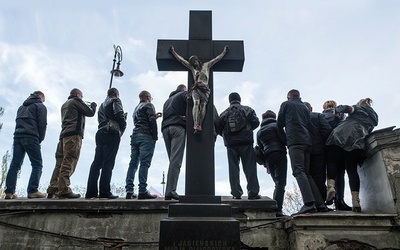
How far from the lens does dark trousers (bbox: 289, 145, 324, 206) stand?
5068mm

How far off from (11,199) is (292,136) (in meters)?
4.65

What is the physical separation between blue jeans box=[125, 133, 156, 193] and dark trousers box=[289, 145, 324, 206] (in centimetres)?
244

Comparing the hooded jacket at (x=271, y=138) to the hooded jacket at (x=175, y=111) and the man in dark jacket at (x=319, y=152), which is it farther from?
the hooded jacket at (x=175, y=111)

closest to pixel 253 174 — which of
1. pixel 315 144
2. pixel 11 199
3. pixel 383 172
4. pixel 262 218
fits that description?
pixel 262 218

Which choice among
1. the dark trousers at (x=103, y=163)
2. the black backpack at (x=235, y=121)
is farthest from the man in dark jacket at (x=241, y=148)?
the dark trousers at (x=103, y=163)

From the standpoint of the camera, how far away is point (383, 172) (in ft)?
16.2

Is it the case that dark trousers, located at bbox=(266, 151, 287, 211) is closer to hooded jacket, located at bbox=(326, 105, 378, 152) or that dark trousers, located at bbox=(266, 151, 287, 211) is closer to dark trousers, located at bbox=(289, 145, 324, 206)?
dark trousers, located at bbox=(289, 145, 324, 206)

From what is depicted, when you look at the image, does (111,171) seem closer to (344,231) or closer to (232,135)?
(232,135)

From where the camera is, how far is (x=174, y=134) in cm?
523

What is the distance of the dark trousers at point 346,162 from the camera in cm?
521

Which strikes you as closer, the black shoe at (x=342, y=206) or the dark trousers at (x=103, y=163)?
the dark trousers at (x=103, y=163)

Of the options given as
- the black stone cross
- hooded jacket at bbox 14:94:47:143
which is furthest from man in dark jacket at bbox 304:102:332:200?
hooded jacket at bbox 14:94:47:143

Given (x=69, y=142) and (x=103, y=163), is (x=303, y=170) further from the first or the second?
(x=69, y=142)

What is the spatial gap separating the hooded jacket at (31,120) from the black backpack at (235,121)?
340 centimetres
